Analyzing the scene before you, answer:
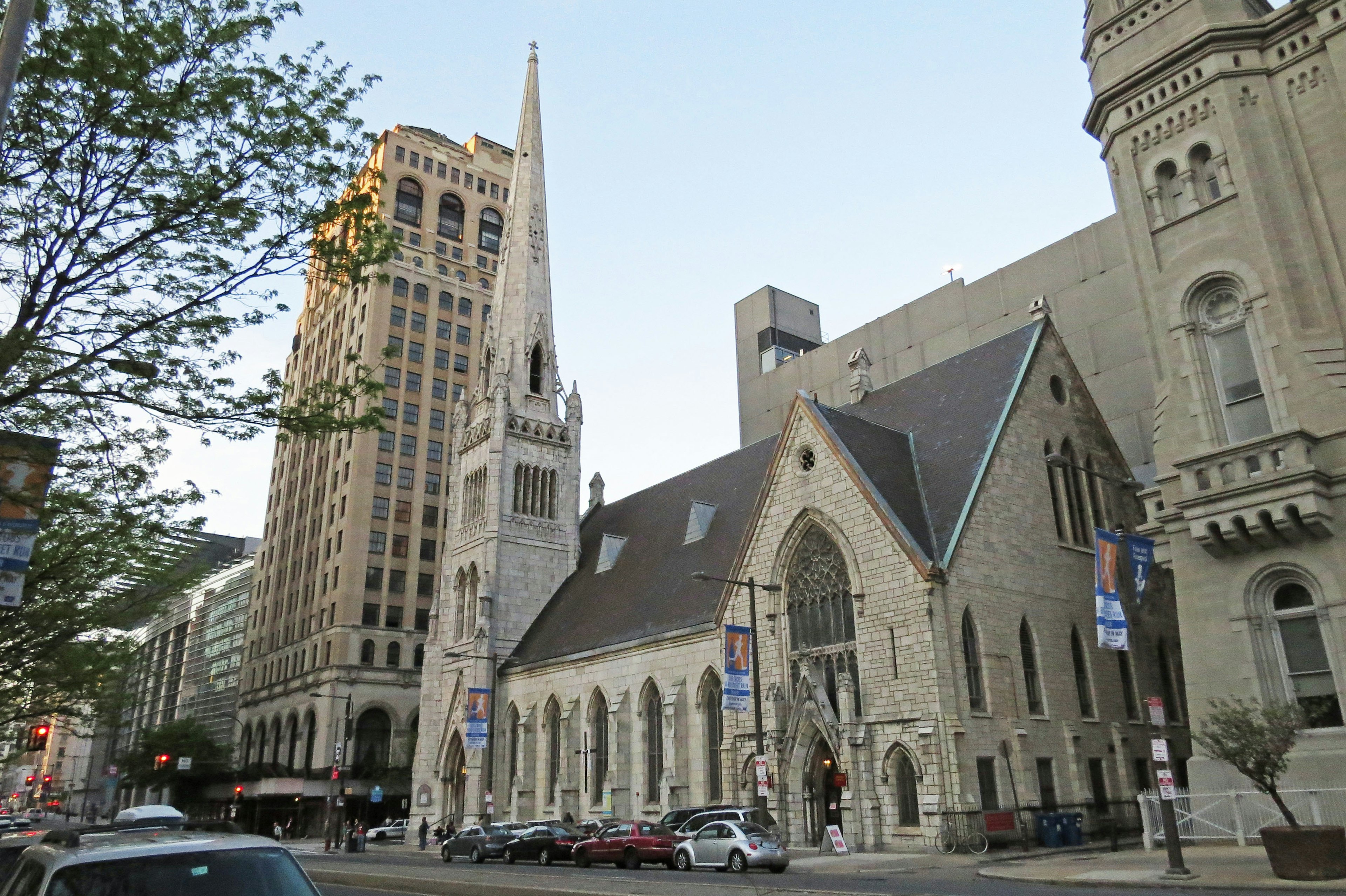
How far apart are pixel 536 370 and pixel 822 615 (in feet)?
92.1

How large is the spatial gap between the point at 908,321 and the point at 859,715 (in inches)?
1240

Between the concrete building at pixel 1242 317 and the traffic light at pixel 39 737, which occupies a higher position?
the concrete building at pixel 1242 317

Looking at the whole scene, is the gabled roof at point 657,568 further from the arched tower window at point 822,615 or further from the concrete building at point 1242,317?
the concrete building at point 1242,317

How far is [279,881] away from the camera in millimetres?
6527

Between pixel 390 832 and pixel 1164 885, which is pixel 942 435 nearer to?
pixel 1164 885

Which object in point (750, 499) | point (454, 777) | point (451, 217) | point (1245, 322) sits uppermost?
point (451, 217)

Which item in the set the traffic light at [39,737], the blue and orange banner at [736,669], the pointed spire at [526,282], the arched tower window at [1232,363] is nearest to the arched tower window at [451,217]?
the pointed spire at [526,282]

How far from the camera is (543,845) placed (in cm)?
3036

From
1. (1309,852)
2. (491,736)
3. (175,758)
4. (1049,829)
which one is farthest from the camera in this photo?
(175,758)

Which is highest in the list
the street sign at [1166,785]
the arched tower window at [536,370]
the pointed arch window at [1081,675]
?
the arched tower window at [536,370]

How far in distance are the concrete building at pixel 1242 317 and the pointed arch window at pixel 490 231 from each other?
69914 mm

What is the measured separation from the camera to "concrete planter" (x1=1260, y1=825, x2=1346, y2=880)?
590 inches

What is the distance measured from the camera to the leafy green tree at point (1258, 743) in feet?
54.3

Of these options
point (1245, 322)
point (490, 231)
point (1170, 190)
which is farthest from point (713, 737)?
point (490, 231)
